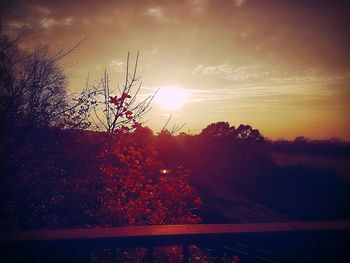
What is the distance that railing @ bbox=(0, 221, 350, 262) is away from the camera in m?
1.63

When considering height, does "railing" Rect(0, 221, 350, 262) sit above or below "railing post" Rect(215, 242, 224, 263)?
above

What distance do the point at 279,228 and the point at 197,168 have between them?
36.7 metres

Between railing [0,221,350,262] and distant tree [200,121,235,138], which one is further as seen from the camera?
distant tree [200,121,235,138]

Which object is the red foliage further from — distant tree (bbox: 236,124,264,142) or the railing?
distant tree (bbox: 236,124,264,142)

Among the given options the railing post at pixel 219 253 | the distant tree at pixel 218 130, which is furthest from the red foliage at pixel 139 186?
the distant tree at pixel 218 130

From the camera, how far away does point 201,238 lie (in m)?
1.80

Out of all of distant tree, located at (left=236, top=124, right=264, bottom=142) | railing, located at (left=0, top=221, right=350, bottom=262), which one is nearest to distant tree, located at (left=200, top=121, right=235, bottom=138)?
distant tree, located at (left=236, top=124, right=264, bottom=142)

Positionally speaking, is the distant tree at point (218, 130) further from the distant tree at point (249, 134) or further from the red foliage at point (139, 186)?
the red foliage at point (139, 186)

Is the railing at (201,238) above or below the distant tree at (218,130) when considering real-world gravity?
below

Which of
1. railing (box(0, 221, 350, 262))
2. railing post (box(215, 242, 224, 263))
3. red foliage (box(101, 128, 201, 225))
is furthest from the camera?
red foliage (box(101, 128, 201, 225))

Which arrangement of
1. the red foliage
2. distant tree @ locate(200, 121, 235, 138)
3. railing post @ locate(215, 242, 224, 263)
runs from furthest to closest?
1. distant tree @ locate(200, 121, 235, 138)
2. the red foliage
3. railing post @ locate(215, 242, 224, 263)

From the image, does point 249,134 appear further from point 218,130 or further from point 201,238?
point 201,238

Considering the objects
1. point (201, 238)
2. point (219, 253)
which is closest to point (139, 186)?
point (219, 253)

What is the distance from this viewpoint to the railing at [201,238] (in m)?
1.63
